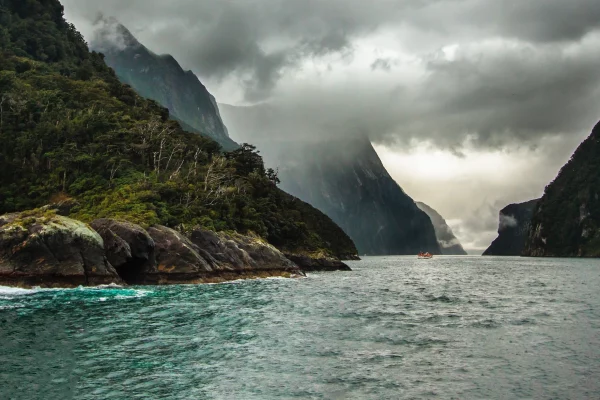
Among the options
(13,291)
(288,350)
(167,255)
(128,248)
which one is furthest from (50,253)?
(288,350)

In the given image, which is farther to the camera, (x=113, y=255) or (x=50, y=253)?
(x=113, y=255)

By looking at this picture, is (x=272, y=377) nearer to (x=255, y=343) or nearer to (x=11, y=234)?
(x=255, y=343)

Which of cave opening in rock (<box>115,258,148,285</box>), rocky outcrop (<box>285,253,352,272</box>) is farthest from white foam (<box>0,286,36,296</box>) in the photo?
rocky outcrop (<box>285,253,352,272</box>)

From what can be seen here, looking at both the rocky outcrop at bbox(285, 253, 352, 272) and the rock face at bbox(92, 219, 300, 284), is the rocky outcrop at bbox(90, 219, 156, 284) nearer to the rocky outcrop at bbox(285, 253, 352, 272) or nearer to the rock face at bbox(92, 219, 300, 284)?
the rock face at bbox(92, 219, 300, 284)

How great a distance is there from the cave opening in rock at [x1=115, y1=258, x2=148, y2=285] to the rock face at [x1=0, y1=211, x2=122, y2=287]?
6718 millimetres

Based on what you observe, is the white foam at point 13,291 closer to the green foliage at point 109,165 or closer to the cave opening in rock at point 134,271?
the cave opening in rock at point 134,271

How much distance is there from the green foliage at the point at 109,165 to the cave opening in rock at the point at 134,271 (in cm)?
800

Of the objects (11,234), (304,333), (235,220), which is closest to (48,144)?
(235,220)

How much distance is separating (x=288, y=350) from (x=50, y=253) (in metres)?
35.0

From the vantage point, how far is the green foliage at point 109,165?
77812mm

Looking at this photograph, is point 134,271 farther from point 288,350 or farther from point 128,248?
point 288,350

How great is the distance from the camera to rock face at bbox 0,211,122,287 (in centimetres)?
4684

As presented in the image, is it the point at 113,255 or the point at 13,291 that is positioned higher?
the point at 113,255

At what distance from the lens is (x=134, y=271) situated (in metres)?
60.7
